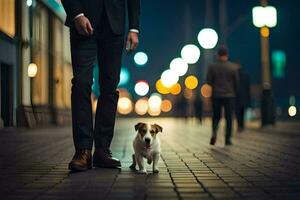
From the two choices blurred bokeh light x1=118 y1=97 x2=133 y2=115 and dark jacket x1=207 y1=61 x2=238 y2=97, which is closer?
dark jacket x1=207 y1=61 x2=238 y2=97

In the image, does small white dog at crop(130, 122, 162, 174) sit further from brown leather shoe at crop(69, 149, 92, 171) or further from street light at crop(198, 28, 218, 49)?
street light at crop(198, 28, 218, 49)

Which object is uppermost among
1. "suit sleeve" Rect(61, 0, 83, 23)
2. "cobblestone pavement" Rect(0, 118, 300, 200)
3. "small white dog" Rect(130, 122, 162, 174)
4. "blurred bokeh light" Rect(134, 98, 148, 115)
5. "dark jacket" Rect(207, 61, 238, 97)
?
"blurred bokeh light" Rect(134, 98, 148, 115)

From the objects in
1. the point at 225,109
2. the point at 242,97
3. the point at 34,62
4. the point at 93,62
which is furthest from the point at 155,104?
the point at 93,62

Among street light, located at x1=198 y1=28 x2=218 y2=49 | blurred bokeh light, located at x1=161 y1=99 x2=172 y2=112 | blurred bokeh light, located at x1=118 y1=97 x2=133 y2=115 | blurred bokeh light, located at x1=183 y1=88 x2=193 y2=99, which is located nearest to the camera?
street light, located at x1=198 y1=28 x2=218 y2=49

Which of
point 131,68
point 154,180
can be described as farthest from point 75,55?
point 131,68

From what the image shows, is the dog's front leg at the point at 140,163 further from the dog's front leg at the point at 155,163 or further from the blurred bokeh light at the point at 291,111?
the blurred bokeh light at the point at 291,111

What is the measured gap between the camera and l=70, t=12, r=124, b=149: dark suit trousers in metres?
6.91

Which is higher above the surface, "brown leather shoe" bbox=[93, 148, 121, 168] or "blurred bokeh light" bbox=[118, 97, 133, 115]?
"blurred bokeh light" bbox=[118, 97, 133, 115]

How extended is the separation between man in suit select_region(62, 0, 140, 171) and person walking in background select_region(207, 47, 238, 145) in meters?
5.71

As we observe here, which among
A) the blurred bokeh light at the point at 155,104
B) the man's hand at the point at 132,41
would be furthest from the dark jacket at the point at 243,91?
the blurred bokeh light at the point at 155,104

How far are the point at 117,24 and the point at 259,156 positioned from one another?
10.8 ft

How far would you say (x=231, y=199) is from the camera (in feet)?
16.1

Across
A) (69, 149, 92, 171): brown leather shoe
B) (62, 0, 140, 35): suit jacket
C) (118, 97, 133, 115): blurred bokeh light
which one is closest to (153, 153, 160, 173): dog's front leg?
(69, 149, 92, 171): brown leather shoe

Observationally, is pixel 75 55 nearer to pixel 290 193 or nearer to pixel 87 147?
pixel 87 147
